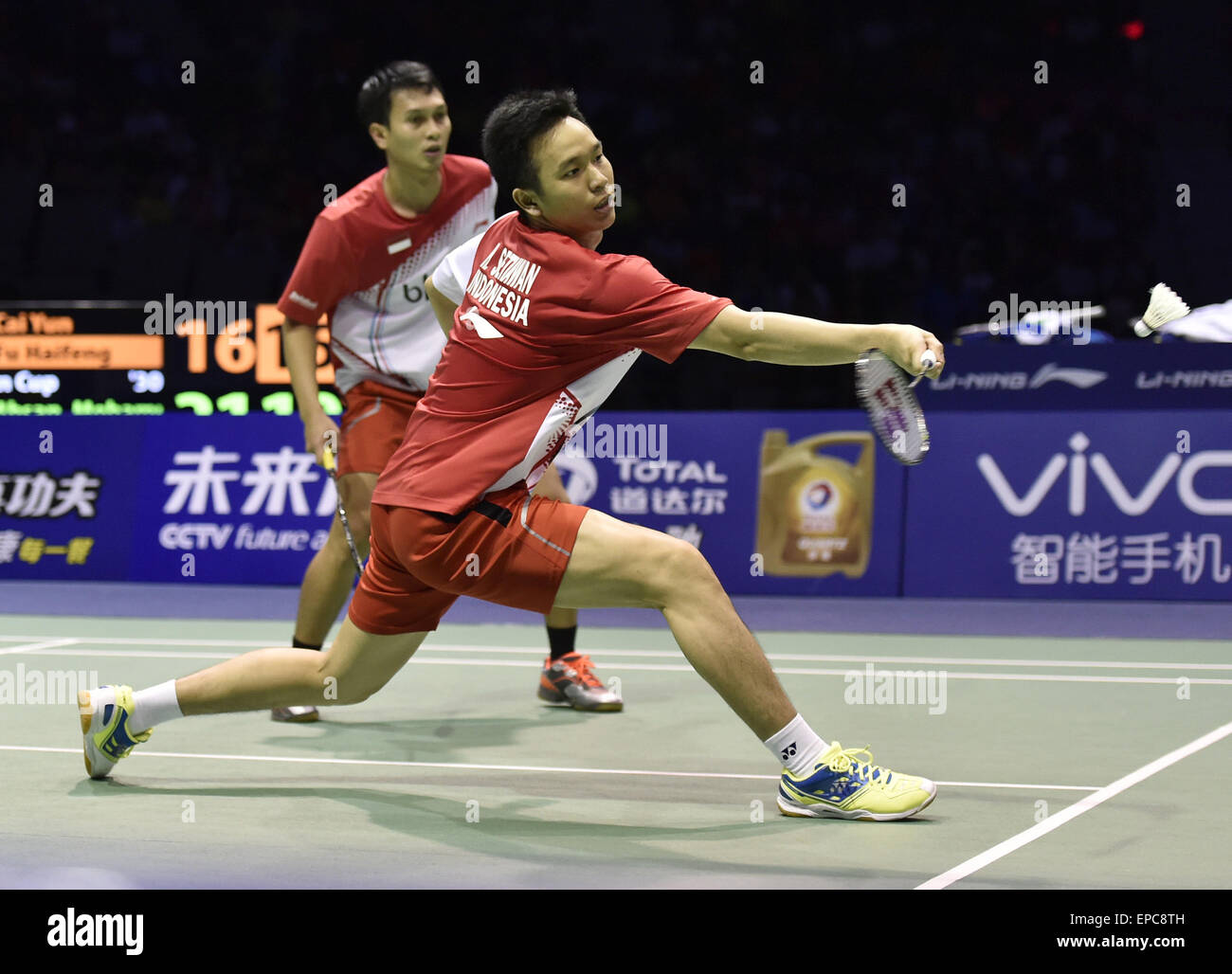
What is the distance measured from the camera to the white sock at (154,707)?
13.4 ft

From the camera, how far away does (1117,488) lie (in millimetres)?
8094

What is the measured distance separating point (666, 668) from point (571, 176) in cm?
306

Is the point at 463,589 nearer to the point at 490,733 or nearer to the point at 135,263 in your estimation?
the point at 490,733

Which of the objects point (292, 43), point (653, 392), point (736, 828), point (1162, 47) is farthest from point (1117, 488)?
point (292, 43)

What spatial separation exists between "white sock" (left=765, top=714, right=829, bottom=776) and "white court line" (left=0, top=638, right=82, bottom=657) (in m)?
4.12

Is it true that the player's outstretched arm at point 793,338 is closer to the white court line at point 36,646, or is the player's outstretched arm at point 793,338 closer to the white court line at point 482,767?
the white court line at point 482,767

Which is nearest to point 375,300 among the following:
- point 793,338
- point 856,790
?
point 793,338

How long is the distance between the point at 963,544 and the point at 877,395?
5104mm

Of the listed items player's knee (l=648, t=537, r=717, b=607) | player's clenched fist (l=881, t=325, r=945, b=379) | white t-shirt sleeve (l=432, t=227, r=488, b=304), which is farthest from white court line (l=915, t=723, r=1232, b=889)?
white t-shirt sleeve (l=432, t=227, r=488, b=304)

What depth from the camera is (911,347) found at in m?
3.27

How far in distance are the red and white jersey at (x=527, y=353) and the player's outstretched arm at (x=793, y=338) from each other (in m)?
0.05

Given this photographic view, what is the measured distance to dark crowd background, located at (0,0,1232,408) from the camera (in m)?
12.7

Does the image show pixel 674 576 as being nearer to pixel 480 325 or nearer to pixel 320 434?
pixel 480 325

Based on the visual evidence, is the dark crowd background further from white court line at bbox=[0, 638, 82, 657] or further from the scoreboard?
white court line at bbox=[0, 638, 82, 657]
